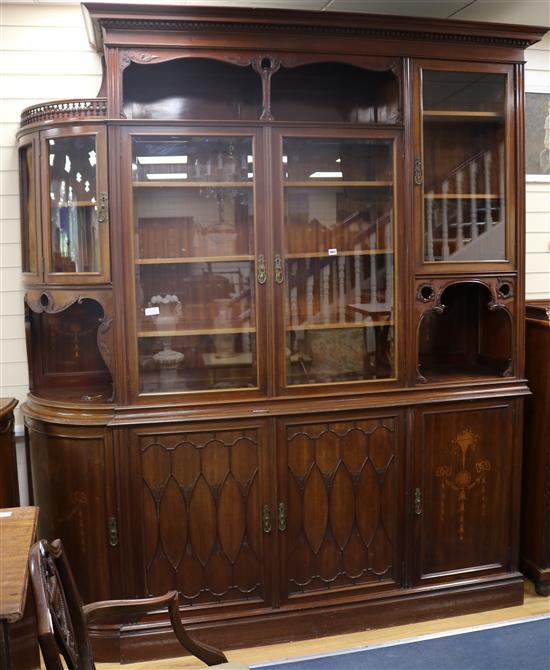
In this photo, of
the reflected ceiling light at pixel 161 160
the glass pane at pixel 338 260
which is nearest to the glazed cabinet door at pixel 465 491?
the glass pane at pixel 338 260

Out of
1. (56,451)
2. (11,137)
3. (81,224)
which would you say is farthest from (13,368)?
(11,137)

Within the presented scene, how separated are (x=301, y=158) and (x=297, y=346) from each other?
0.79m

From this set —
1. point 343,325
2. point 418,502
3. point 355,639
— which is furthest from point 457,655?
point 343,325

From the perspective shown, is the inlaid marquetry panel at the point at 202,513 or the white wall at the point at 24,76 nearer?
the inlaid marquetry panel at the point at 202,513

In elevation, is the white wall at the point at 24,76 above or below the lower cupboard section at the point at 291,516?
above

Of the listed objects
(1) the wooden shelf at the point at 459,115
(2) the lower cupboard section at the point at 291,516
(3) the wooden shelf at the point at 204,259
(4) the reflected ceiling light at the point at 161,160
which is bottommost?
(2) the lower cupboard section at the point at 291,516

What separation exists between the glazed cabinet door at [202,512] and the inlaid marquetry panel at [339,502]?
129mm

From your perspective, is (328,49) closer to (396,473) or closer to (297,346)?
(297,346)

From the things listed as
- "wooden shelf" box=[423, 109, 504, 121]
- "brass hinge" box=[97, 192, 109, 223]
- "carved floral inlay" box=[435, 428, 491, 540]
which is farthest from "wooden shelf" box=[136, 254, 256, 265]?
"carved floral inlay" box=[435, 428, 491, 540]

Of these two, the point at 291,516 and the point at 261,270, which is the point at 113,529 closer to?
the point at 291,516

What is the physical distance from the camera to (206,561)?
2.71 m

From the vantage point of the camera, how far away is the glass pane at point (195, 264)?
2633 millimetres

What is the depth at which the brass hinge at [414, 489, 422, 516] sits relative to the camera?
113 inches

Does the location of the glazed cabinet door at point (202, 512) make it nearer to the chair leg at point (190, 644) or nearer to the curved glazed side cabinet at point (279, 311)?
the curved glazed side cabinet at point (279, 311)
